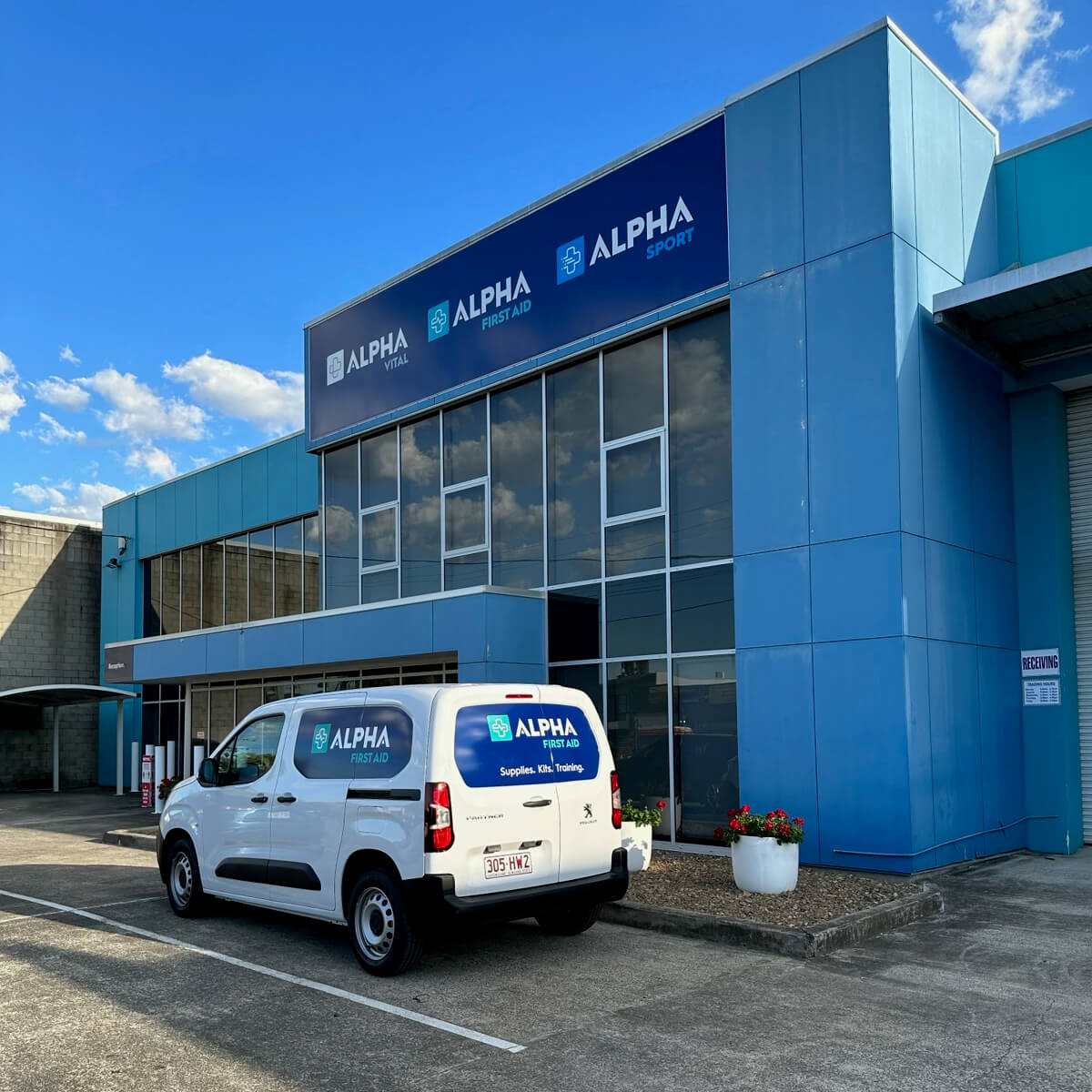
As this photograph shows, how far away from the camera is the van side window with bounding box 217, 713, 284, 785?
9266 mm

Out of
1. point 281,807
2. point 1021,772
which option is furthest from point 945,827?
point 281,807

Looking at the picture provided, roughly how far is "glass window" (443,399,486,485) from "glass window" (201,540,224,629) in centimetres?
1093

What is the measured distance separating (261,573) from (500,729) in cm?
1797

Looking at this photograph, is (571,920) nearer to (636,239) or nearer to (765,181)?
(765,181)

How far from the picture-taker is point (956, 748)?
11.9 m

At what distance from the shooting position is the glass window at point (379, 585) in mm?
18250

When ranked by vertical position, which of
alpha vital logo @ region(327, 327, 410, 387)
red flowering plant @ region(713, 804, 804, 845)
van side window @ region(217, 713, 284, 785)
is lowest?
red flowering plant @ region(713, 804, 804, 845)

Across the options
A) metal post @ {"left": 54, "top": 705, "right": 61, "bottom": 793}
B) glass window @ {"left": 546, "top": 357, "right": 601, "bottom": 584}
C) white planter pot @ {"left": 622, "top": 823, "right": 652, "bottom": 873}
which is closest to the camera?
white planter pot @ {"left": 622, "top": 823, "right": 652, "bottom": 873}

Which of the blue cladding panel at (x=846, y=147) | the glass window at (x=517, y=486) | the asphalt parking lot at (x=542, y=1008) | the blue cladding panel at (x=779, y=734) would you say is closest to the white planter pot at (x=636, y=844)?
the blue cladding panel at (x=779, y=734)

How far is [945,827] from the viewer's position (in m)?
11.5

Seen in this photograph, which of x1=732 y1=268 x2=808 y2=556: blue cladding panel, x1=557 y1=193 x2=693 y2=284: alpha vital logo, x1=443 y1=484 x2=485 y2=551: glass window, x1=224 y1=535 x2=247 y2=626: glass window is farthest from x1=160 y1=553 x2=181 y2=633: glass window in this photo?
x1=732 y1=268 x2=808 y2=556: blue cladding panel

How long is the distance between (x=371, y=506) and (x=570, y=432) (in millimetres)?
4958

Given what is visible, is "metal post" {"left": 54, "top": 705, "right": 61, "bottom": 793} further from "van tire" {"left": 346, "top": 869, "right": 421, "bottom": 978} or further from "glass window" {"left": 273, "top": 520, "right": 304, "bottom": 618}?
"van tire" {"left": 346, "top": 869, "right": 421, "bottom": 978}

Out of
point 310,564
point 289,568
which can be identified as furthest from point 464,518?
point 289,568
